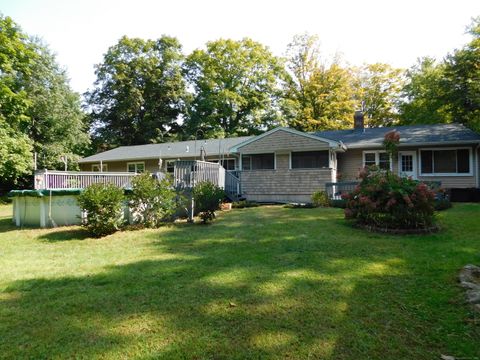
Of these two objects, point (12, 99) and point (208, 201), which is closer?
point (208, 201)

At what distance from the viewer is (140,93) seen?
128 ft

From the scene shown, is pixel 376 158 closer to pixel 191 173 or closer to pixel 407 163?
pixel 407 163

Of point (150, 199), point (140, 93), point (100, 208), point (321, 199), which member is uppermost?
point (140, 93)

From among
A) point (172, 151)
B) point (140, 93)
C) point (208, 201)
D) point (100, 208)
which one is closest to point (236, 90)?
point (140, 93)

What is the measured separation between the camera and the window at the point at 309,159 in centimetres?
1580

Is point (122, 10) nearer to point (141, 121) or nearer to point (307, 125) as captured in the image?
point (307, 125)

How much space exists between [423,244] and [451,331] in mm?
3924

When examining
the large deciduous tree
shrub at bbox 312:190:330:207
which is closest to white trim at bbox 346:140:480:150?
shrub at bbox 312:190:330:207

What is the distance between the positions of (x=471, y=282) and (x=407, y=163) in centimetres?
1398

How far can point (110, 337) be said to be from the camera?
9.55ft

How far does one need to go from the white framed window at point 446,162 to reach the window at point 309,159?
5172 mm

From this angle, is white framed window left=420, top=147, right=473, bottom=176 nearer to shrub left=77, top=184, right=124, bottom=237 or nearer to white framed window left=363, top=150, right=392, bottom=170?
white framed window left=363, top=150, right=392, bottom=170

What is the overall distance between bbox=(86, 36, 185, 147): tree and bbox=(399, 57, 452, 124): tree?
2603 cm

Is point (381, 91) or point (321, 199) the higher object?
point (381, 91)
